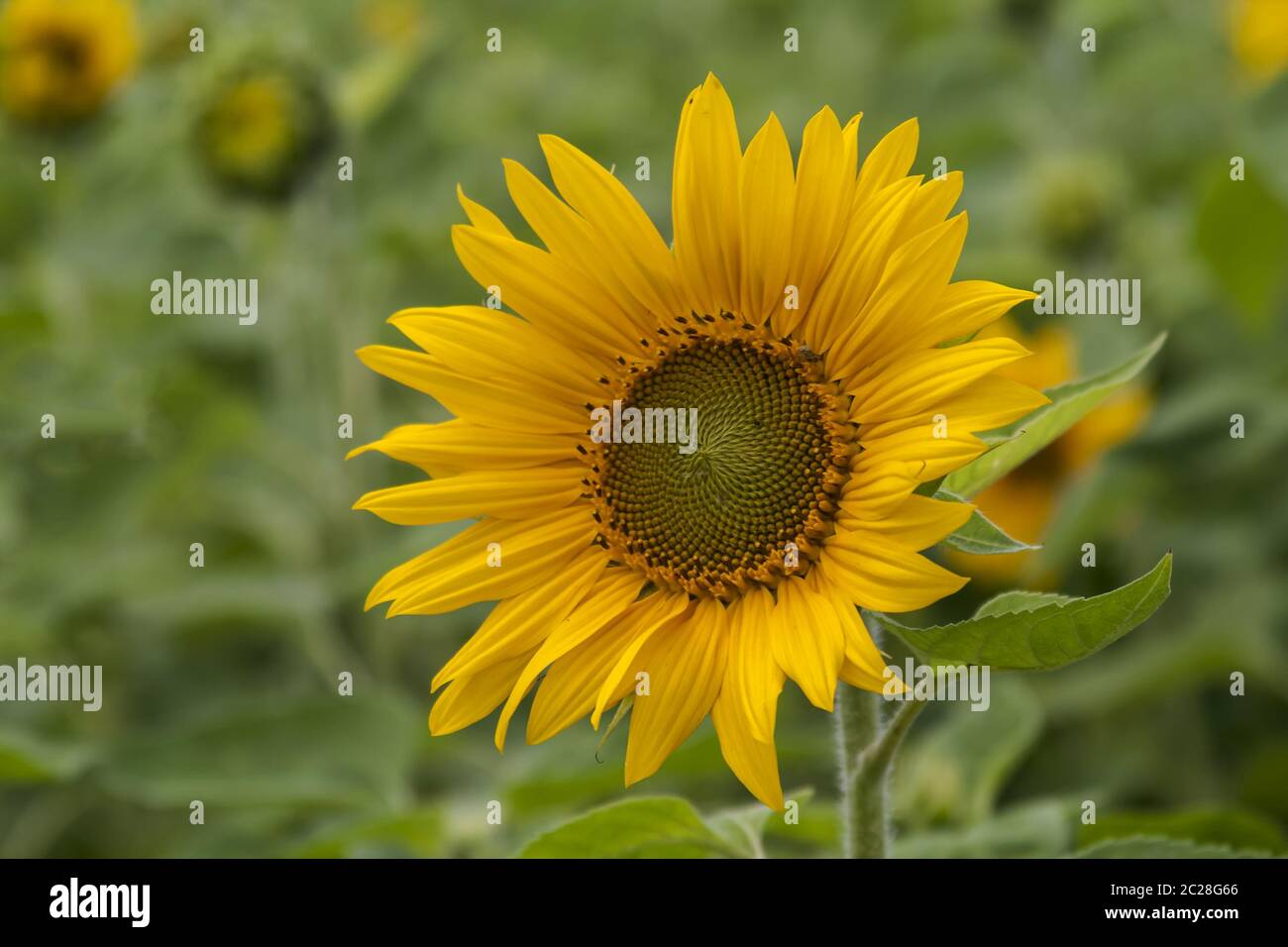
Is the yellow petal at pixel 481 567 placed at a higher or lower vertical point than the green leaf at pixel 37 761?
higher

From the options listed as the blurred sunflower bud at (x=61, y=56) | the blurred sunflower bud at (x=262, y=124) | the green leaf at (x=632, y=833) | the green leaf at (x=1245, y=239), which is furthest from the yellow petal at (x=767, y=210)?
the blurred sunflower bud at (x=61, y=56)

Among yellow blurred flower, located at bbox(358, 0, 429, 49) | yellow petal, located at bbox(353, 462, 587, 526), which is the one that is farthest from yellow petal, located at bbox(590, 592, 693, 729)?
yellow blurred flower, located at bbox(358, 0, 429, 49)

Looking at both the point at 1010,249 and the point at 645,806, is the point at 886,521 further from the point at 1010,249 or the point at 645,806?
the point at 1010,249

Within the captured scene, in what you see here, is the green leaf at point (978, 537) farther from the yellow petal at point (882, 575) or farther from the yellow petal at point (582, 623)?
the yellow petal at point (582, 623)

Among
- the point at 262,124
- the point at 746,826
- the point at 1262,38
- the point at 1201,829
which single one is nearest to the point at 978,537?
the point at 746,826

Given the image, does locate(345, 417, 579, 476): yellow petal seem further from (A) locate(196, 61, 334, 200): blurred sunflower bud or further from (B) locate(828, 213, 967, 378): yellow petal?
(A) locate(196, 61, 334, 200): blurred sunflower bud
